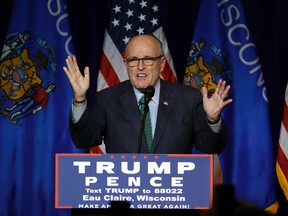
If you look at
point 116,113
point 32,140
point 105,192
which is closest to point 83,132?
point 116,113

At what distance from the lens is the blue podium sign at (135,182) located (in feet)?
7.64

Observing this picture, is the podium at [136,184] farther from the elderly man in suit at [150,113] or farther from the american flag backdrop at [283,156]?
the american flag backdrop at [283,156]

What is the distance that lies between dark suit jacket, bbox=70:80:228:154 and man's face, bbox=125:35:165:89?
8 centimetres

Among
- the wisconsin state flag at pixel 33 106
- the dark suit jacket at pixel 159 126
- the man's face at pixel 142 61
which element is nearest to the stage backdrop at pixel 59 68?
the wisconsin state flag at pixel 33 106

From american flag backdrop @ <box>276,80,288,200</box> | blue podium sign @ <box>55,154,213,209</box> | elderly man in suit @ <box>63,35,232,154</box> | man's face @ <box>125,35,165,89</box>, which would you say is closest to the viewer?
blue podium sign @ <box>55,154,213,209</box>

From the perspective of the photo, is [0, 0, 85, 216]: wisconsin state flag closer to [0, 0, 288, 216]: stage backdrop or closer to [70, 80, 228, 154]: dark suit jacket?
[0, 0, 288, 216]: stage backdrop

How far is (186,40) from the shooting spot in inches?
210

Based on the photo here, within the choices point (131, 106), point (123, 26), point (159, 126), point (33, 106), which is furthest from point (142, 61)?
point (33, 106)

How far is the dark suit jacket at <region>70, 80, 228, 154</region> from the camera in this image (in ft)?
9.50

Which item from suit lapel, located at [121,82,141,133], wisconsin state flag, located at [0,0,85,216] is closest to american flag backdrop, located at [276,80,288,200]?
wisconsin state flag, located at [0,0,85,216]

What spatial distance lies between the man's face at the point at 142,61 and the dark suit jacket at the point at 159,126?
8 centimetres

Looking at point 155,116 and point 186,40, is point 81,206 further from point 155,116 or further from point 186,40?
point 186,40

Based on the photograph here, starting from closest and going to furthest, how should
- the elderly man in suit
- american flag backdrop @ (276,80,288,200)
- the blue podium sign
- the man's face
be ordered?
the blue podium sign → the elderly man in suit → the man's face → american flag backdrop @ (276,80,288,200)

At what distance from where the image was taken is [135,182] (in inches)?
91.7
